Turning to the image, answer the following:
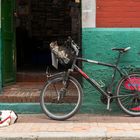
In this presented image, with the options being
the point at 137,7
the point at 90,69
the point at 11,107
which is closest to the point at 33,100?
the point at 11,107

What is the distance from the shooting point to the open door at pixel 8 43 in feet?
32.5

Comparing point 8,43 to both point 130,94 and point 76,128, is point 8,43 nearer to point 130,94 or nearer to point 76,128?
point 130,94

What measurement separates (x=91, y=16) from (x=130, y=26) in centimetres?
76

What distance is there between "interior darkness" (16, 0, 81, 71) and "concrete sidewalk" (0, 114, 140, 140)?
10.6 ft

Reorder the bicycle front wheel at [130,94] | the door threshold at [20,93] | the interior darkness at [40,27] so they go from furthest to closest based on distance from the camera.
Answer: the interior darkness at [40,27]
the door threshold at [20,93]
the bicycle front wheel at [130,94]

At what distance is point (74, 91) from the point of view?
9.36 m

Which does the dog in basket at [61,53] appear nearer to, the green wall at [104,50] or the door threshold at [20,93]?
the green wall at [104,50]

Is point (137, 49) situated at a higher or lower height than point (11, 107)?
higher

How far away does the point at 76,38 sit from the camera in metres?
11.7

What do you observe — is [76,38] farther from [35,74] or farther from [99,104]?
[99,104]

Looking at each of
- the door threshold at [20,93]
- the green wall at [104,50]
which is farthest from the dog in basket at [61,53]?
the door threshold at [20,93]

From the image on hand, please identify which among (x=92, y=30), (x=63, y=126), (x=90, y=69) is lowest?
(x=63, y=126)

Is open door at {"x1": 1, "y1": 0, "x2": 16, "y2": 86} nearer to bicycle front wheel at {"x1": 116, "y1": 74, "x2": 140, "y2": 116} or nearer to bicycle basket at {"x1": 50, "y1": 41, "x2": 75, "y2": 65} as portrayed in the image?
bicycle basket at {"x1": 50, "y1": 41, "x2": 75, "y2": 65}

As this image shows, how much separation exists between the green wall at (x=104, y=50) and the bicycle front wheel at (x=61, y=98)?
1.02ft
